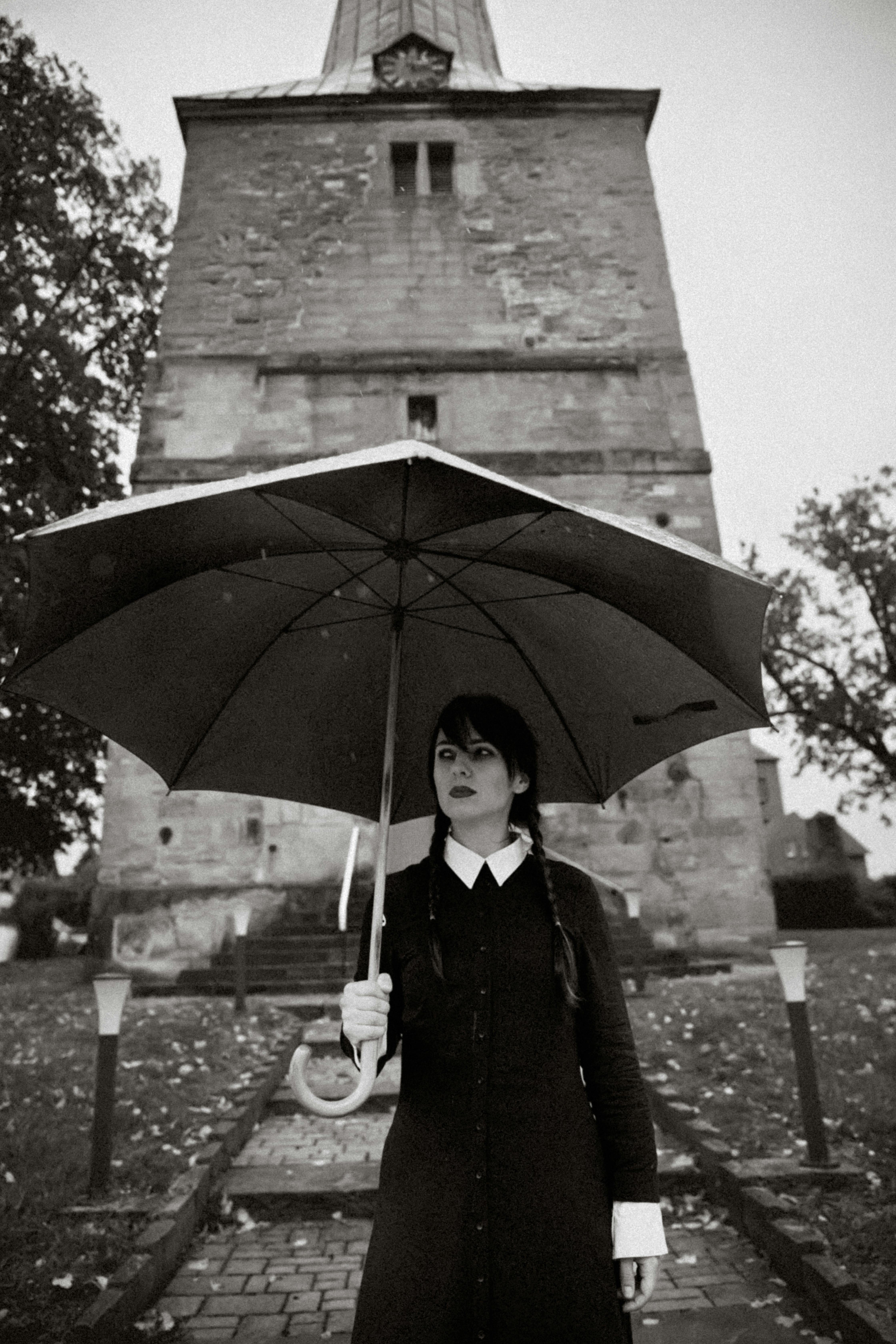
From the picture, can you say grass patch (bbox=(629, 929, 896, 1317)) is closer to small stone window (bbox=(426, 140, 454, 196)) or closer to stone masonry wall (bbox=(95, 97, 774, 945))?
stone masonry wall (bbox=(95, 97, 774, 945))

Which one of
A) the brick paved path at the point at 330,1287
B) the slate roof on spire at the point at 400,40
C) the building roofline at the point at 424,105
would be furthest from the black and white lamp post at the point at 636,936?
the slate roof on spire at the point at 400,40

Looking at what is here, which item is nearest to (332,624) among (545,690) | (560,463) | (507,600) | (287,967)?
(507,600)

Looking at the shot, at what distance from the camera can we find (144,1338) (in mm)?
3078

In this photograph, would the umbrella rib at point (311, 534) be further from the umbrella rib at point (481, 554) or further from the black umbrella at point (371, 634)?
the umbrella rib at point (481, 554)

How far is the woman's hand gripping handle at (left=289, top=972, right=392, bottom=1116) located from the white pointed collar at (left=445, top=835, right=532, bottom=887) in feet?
1.01

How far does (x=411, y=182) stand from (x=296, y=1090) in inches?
644

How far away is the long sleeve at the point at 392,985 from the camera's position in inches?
72.9

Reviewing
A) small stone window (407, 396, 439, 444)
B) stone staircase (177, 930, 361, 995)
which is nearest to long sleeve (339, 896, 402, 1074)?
stone staircase (177, 930, 361, 995)

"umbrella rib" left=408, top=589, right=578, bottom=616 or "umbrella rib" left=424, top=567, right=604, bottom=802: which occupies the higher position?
"umbrella rib" left=408, top=589, right=578, bottom=616

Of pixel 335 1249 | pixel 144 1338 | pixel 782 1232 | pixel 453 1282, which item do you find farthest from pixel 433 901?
pixel 335 1249

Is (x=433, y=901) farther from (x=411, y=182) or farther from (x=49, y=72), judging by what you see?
(x=49, y=72)

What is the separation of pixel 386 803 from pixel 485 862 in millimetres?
314

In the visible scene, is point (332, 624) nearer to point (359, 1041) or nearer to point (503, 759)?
point (503, 759)

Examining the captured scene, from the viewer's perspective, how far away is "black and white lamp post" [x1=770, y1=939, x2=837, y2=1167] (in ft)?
13.5
